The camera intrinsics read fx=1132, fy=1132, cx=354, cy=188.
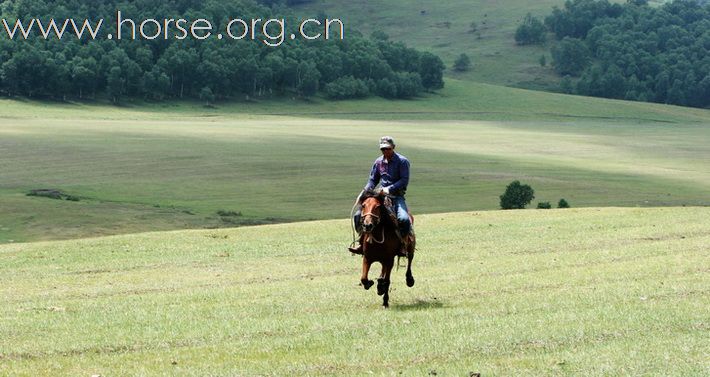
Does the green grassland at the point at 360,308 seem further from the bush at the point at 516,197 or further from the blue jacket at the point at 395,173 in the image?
the bush at the point at 516,197

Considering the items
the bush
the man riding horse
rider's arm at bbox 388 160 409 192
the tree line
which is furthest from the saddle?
the tree line

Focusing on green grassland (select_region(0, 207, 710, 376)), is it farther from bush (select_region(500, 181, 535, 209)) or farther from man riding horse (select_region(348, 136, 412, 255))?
bush (select_region(500, 181, 535, 209))

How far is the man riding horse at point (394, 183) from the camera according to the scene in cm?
2264

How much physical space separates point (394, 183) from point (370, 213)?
1.35 metres

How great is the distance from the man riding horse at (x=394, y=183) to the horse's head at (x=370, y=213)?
1.04 feet

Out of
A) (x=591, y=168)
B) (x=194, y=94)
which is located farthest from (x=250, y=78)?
(x=591, y=168)

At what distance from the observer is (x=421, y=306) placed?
880 inches

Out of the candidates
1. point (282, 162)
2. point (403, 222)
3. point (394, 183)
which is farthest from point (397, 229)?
point (282, 162)

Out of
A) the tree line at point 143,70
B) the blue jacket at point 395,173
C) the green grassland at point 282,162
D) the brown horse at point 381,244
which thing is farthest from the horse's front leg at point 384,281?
the tree line at point 143,70

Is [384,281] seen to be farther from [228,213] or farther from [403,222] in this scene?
[228,213]

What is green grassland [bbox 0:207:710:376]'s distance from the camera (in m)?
16.4

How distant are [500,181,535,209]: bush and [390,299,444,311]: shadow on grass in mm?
53415

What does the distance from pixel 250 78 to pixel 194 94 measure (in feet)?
33.7

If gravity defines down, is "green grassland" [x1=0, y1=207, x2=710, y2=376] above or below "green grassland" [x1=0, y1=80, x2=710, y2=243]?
above
